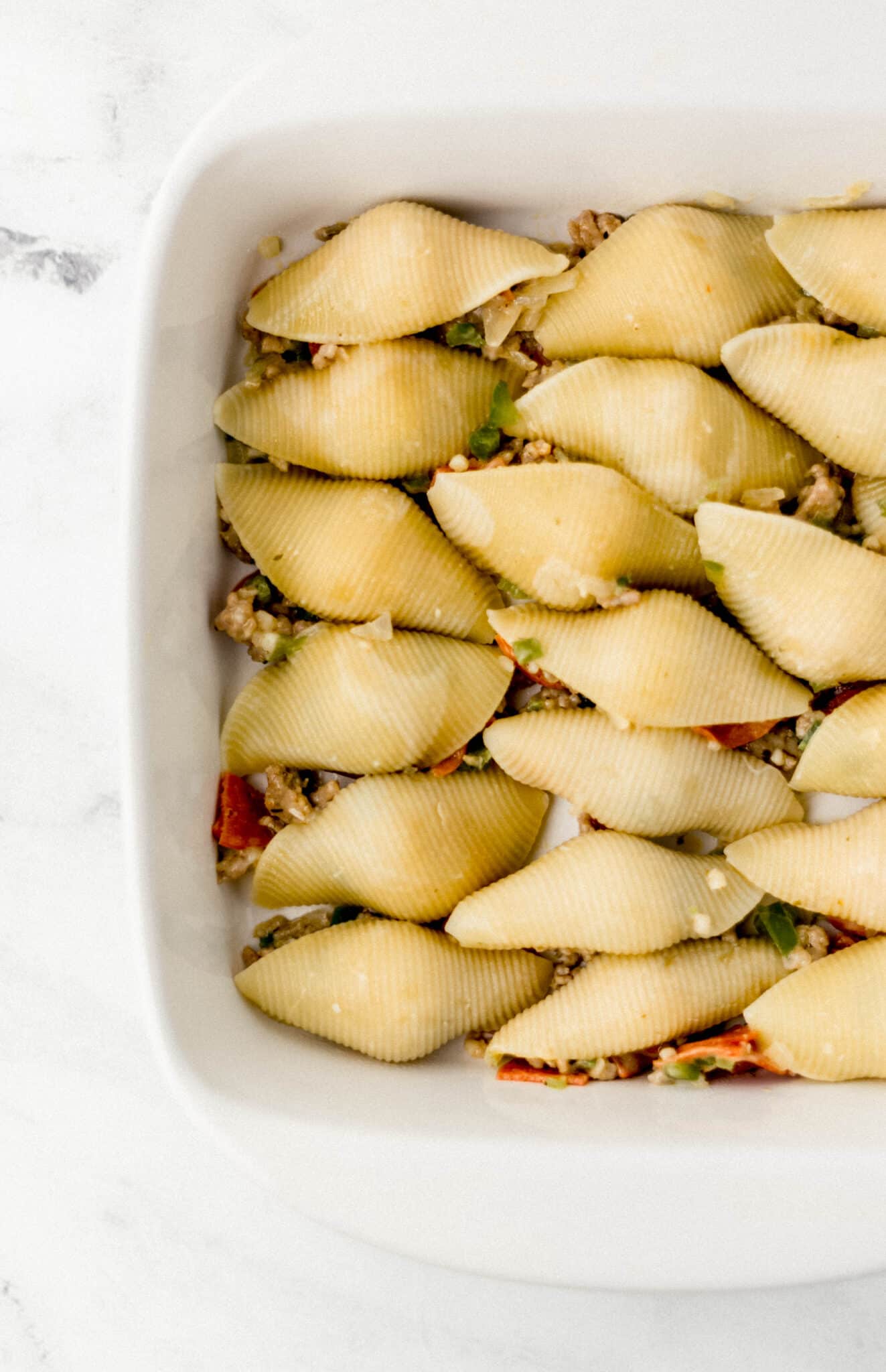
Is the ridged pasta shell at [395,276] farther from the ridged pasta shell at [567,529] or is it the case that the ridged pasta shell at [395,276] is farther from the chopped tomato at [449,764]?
the chopped tomato at [449,764]

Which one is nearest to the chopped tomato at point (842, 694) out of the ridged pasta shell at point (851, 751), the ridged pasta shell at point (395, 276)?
the ridged pasta shell at point (851, 751)

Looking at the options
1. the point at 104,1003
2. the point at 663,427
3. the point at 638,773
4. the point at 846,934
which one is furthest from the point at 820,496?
the point at 104,1003

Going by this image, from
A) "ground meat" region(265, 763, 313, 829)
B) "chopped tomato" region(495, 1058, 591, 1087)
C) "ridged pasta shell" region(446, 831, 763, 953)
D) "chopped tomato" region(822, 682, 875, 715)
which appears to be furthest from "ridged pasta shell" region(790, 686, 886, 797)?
"ground meat" region(265, 763, 313, 829)

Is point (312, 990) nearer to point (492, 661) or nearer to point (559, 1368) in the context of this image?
point (492, 661)

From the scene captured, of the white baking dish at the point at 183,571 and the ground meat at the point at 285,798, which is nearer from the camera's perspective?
the white baking dish at the point at 183,571

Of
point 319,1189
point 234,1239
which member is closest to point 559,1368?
point 234,1239

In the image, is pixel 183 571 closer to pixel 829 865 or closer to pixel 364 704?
pixel 364 704

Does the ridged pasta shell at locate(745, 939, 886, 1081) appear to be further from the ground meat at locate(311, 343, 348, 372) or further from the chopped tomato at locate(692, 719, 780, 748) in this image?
the ground meat at locate(311, 343, 348, 372)
